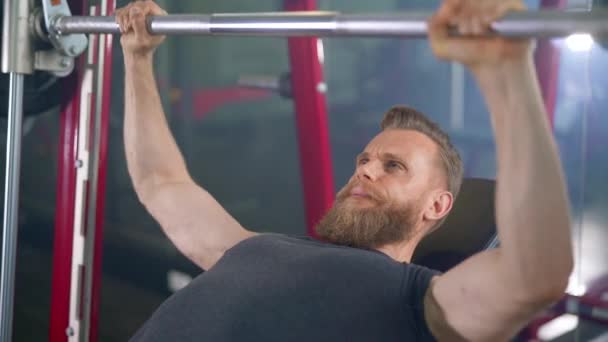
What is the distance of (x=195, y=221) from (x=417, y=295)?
67 cm

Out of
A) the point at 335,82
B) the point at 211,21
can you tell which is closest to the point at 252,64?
the point at 335,82

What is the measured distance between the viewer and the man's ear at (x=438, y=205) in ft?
5.82

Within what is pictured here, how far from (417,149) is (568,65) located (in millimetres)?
1765

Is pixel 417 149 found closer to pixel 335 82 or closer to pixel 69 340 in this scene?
pixel 69 340

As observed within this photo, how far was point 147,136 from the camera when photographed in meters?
1.89

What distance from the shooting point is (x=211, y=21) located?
148 cm

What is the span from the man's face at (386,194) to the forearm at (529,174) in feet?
1.83

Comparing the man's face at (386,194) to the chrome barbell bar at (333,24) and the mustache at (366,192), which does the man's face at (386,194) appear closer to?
the mustache at (366,192)

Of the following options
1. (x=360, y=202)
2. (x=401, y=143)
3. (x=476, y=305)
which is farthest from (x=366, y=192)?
(x=476, y=305)

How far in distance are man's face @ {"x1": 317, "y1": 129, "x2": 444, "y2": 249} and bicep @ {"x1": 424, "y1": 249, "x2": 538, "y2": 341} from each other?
315 mm

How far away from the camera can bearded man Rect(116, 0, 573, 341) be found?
111 cm

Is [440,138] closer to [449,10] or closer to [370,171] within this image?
[370,171]

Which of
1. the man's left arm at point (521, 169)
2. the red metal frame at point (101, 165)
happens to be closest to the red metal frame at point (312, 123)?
the red metal frame at point (101, 165)

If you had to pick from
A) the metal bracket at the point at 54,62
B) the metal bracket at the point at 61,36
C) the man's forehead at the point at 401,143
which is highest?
the metal bracket at the point at 61,36
